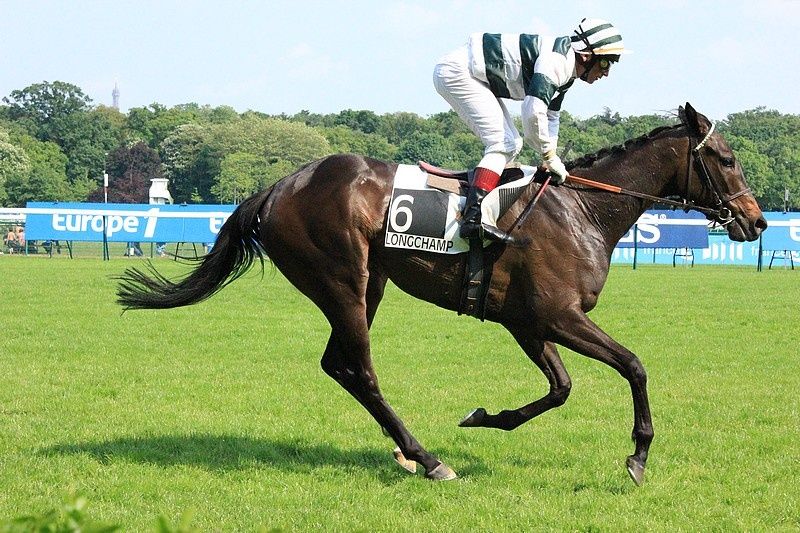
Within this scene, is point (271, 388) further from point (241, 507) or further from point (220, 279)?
point (241, 507)

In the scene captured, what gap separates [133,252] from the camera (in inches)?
1385

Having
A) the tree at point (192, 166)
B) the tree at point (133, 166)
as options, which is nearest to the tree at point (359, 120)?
the tree at point (192, 166)

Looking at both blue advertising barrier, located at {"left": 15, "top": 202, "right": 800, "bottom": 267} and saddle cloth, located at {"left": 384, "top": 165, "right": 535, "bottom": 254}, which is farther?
blue advertising barrier, located at {"left": 15, "top": 202, "right": 800, "bottom": 267}

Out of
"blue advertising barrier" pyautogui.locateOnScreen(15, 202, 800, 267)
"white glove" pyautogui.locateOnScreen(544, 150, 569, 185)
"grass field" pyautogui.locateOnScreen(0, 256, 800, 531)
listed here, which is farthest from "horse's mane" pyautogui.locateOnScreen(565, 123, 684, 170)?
"blue advertising barrier" pyautogui.locateOnScreen(15, 202, 800, 267)

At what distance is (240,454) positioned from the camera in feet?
21.9

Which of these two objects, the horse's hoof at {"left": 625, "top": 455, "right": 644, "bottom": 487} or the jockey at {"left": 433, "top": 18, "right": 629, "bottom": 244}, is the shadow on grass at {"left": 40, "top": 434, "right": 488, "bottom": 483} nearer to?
the horse's hoof at {"left": 625, "top": 455, "right": 644, "bottom": 487}

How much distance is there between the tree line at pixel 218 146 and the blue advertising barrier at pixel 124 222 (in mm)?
26971

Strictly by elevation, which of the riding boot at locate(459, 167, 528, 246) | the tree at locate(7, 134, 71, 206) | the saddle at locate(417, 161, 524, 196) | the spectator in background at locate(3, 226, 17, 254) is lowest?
the spectator in background at locate(3, 226, 17, 254)

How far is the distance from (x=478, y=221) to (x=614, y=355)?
47.1 inches

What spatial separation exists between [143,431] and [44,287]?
13.6 metres

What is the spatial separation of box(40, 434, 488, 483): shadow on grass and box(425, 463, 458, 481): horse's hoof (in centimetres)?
19

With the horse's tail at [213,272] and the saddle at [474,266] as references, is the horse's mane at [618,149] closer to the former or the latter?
the saddle at [474,266]

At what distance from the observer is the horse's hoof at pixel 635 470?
5.89m

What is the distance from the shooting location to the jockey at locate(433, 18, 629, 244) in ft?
20.4
